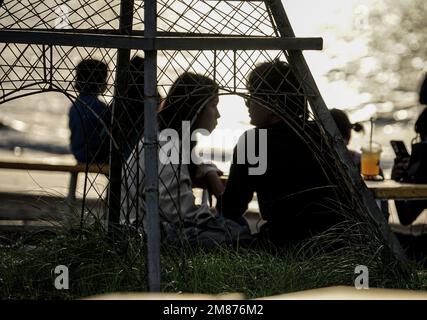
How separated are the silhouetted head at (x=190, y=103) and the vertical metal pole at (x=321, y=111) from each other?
53cm

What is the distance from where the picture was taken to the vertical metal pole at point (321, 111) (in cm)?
673

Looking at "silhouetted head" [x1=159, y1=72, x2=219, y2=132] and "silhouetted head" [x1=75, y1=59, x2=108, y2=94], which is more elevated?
"silhouetted head" [x1=75, y1=59, x2=108, y2=94]

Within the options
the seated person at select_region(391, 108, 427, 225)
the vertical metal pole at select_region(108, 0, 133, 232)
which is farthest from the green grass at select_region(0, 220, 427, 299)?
the seated person at select_region(391, 108, 427, 225)

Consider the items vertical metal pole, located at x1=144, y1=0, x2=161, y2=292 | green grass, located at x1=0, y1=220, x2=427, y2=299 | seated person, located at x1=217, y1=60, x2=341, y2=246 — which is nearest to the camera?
vertical metal pole, located at x1=144, y1=0, x2=161, y2=292

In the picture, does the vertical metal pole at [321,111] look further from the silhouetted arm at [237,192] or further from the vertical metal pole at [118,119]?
the vertical metal pole at [118,119]

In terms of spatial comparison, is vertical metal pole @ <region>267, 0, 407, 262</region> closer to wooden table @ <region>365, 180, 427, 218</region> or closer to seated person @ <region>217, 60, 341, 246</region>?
seated person @ <region>217, 60, 341, 246</region>

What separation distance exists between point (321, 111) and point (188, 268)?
1205 mm

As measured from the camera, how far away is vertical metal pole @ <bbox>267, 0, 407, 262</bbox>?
673 centimetres

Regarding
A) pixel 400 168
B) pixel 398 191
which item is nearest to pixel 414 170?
pixel 400 168

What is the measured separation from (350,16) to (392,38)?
2193 mm

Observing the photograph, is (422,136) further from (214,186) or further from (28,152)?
(28,152)

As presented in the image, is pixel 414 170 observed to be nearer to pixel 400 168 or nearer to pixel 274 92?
pixel 400 168

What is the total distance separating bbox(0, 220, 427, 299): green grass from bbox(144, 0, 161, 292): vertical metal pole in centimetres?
23

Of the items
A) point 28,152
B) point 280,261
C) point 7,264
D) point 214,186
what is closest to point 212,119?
point 214,186
